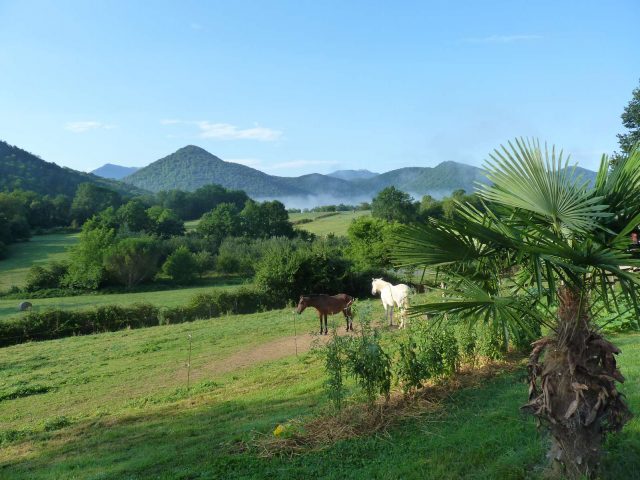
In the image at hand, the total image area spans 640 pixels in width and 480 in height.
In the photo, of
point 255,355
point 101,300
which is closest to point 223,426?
point 255,355

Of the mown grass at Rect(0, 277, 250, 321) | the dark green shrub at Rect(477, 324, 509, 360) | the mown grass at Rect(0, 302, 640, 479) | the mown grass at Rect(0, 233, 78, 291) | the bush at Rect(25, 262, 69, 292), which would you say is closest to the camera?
the mown grass at Rect(0, 302, 640, 479)

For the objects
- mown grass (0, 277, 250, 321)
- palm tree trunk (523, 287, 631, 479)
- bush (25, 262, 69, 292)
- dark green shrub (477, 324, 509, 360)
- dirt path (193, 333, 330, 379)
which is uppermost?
palm tree trunk (523, 287, 631, 479)

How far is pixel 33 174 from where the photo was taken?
119m

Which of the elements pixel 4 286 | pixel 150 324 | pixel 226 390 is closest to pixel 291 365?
pixel 226 390

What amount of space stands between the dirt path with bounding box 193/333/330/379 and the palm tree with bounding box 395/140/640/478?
33.1 ft

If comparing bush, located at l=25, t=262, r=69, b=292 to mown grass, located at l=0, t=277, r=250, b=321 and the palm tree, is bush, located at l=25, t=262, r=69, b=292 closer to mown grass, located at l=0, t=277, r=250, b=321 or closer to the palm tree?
mown grass, located at l=0, t=277, r=250, b=321

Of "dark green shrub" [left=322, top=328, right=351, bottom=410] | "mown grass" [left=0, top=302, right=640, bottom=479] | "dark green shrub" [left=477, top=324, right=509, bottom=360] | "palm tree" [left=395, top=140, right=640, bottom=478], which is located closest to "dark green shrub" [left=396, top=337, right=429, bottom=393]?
"mown grass" [left=0, top=302, right=640, bottom=479]

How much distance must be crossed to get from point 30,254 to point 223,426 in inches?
2470

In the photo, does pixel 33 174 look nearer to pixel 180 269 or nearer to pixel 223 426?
pixel 180 269

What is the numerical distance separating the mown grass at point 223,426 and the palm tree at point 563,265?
2.38 feet

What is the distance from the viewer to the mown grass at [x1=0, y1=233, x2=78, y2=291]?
50375mm

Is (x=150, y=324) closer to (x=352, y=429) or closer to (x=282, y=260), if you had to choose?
(x=282, y=260)

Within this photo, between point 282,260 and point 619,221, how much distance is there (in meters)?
29.4

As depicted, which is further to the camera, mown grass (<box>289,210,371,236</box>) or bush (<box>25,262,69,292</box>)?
mown grass (<box>289,210,371,236</box>)
